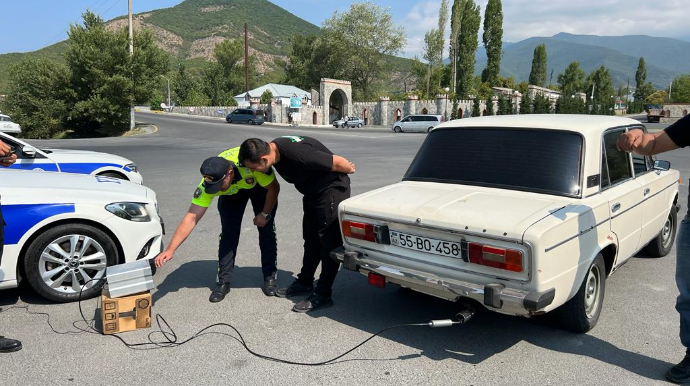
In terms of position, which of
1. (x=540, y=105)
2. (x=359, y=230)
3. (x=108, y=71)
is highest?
(x=108, y=71)

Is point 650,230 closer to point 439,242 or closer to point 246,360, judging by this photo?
point 439,242

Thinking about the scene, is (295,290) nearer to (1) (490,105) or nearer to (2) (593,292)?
(2) (593,292)

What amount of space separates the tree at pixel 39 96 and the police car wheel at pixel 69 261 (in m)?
35.9

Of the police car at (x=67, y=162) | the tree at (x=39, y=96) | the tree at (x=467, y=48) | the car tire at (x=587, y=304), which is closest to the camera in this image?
the car tire at (x=587, y=304)

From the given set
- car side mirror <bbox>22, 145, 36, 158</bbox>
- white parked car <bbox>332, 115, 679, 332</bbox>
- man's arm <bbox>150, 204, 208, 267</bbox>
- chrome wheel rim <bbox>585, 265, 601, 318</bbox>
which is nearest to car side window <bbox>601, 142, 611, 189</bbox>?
white parked car <bbox>332, 115, 679, 332</bbox>

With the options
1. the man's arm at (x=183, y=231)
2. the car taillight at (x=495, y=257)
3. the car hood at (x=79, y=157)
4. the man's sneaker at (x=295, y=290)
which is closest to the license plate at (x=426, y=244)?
the car taillight at (x=495, y=257)

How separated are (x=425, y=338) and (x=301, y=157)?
1.75 metres

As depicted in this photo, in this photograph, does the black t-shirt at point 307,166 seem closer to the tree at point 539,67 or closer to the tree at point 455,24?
the tree at point 455,24

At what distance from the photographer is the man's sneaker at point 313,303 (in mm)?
4374

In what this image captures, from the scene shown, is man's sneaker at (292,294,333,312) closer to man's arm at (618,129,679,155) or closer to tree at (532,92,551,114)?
man's arm at (618,129,679,155)

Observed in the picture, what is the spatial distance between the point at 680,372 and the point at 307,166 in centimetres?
296

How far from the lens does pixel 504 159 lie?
4.24 meters

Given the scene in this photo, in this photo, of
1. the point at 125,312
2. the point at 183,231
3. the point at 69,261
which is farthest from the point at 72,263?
the point at 183,231

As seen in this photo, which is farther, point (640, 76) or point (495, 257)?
point (640, 76)
